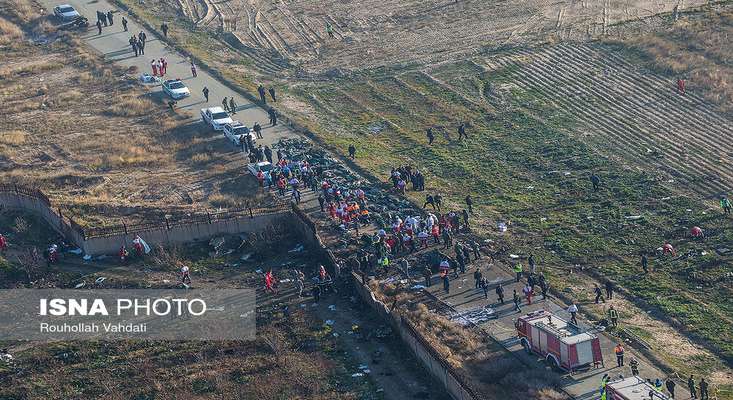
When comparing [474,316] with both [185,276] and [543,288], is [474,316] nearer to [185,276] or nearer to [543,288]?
[543,288]

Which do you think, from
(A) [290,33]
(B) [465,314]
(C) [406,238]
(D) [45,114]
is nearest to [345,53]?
(A) [290,33]

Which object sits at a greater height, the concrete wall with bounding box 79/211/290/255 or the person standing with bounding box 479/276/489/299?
the concrete wall with bounding box 79/211/290/255

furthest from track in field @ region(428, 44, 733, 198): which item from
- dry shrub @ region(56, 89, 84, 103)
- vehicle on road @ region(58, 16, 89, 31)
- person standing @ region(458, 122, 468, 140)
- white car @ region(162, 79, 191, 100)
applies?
vehicle on road @ region(58, 16, 89, 31)

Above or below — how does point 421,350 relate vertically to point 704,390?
above

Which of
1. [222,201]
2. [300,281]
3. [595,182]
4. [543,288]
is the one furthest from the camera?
[595,182]

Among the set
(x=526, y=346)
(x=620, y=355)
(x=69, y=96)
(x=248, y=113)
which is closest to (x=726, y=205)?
(x=620, y=355)

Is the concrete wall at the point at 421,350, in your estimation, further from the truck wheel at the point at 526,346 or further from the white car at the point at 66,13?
the white car at the point at 66,13

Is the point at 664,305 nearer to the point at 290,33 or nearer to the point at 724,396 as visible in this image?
the point at 724,396

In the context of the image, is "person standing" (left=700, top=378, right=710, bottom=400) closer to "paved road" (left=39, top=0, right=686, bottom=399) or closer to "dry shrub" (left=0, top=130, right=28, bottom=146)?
"paved road" (left=39, top=0, right=686, bottom=399)
